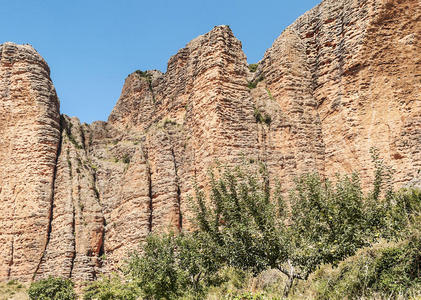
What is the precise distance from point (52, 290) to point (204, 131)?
13.5 m

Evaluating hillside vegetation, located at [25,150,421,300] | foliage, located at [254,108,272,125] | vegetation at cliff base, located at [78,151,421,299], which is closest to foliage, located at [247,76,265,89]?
foliage, located at [254,108,272,125]

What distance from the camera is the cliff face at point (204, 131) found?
2353 cm

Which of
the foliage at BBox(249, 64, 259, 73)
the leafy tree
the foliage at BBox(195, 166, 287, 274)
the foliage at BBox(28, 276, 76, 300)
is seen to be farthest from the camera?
the foliage at BBox(249, 64, 259, 73)

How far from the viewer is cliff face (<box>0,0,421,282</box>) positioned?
77.2 feet

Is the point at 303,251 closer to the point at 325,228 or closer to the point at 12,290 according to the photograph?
the point at 325,228

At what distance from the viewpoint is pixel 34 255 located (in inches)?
1111

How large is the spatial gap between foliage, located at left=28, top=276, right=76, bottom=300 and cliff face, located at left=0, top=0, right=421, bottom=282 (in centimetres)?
157

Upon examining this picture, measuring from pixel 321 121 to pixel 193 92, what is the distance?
9172mm

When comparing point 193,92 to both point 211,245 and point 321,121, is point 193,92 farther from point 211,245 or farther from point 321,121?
point 211,245

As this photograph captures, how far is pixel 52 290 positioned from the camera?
81.0ft

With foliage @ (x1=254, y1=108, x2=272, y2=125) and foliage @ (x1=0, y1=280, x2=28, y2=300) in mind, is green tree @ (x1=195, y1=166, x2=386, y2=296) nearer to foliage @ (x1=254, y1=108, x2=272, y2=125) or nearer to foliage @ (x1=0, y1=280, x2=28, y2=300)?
foliage @ (x1=254, y1=108, x2=272, y2=125)

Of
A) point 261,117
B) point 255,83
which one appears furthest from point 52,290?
point 255,83

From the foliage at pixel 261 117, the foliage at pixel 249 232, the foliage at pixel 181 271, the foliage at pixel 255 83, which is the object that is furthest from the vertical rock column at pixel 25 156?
the foliage at pixel 249 232

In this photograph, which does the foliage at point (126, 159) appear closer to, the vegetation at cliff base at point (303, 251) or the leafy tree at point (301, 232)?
the vegetation at cliff base at point (303, 251)
